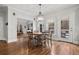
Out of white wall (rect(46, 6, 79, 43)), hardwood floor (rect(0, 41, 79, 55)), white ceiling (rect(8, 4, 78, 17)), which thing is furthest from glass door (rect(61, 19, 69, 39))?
white ceiling (rect(8, 4, 78, 17))

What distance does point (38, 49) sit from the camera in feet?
6.22

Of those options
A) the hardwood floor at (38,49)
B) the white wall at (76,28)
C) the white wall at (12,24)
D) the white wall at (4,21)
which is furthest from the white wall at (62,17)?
the white wall at (4,21)

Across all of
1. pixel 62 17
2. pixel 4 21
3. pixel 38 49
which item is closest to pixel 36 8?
pixel 62 17

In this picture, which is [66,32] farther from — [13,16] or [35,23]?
[13,16]

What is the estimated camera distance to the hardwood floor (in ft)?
5.98

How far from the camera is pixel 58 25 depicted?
76.7 inches

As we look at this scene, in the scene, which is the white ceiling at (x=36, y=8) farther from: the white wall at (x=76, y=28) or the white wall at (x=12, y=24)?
the white wall at (x=76, y=28)

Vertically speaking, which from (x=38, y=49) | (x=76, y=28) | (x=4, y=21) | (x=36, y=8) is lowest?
(x=38, y=49)

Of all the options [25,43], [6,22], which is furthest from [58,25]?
[6,22]

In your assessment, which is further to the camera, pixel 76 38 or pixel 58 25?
pixel 58 25

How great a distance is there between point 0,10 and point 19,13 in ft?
1.28

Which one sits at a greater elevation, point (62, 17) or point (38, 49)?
point (62, 17)

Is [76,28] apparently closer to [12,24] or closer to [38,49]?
[38,49]
